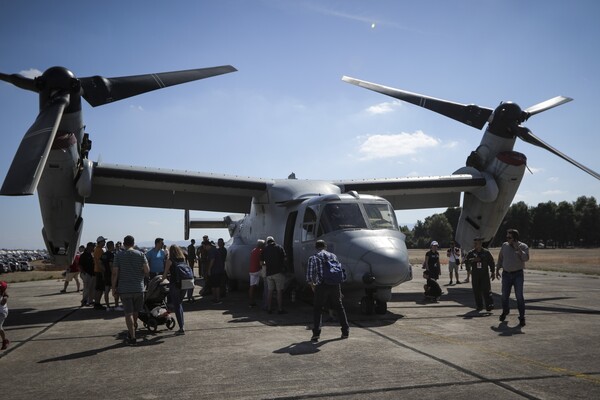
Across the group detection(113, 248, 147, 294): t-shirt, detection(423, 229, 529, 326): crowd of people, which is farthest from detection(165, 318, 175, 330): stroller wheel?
detection(423, 229, 529, 326): crowd of people

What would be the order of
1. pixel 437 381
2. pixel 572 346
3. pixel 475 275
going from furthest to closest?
pixel 475 275, pixel 572 346, pixel 437 381

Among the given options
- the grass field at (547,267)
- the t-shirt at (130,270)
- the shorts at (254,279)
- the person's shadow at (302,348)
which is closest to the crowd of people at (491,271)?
the person's shadow at (302,348)

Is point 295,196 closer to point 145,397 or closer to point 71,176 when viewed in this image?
point 71,176

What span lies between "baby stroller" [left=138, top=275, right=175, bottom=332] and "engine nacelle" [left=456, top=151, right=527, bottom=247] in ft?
37.6

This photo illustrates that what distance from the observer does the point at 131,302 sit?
24.3ft

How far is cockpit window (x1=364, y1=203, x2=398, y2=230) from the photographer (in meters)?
10.2

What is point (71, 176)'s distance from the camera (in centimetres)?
1136

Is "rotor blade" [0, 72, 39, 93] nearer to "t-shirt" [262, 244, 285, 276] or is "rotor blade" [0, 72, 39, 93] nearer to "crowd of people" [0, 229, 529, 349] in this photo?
"crowd of people" [0, 229, 529, 349]

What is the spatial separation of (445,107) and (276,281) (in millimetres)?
9662

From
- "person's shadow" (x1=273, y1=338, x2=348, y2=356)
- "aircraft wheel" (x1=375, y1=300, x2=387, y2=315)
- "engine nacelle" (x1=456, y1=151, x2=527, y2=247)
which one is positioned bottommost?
"person's shadow" (x1=273, y1=338, x2=348, y2=356)

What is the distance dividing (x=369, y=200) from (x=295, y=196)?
2754 millimetres

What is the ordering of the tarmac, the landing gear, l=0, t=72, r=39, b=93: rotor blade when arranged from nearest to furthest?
the tarmac < the landing gear < l=0, t=72, r=39, b=93: rotor blade

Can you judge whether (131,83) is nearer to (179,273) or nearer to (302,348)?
(179,273)

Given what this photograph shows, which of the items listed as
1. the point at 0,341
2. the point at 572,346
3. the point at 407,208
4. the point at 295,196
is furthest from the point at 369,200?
the point at 407,208
